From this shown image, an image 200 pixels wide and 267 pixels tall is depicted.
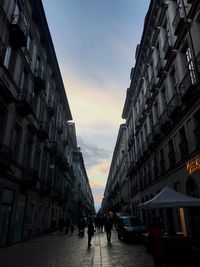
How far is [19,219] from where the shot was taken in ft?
59.7

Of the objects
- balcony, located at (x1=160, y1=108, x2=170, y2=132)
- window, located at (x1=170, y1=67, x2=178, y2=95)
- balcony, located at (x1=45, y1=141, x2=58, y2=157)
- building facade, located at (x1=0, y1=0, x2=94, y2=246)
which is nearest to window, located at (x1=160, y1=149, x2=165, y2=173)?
balcony, located at (x1=160, y1=108, x2=170, y2=132)

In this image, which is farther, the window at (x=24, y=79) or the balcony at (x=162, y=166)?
the balcony at (x=162, y=166)

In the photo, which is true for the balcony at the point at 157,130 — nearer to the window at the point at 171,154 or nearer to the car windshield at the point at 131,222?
the window at the point at 171,154

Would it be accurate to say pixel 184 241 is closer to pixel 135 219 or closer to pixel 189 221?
pixel 189 221

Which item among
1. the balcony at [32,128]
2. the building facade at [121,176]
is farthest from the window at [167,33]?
the building facade at [121,176]

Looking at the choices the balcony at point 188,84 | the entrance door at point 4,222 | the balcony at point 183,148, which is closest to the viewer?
the balcony at point 188,84

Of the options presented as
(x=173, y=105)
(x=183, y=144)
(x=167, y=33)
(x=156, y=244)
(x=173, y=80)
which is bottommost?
(x=156, y=244)

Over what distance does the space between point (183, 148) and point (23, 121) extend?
39.2 feet

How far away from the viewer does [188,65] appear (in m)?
16.5

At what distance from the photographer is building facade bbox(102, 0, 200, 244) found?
48.5 ft

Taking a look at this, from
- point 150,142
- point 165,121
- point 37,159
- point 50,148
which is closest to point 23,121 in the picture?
point 37,159

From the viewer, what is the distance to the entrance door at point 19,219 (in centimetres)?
1740

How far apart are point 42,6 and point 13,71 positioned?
359 inches

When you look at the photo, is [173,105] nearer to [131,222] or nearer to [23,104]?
[131,222]
